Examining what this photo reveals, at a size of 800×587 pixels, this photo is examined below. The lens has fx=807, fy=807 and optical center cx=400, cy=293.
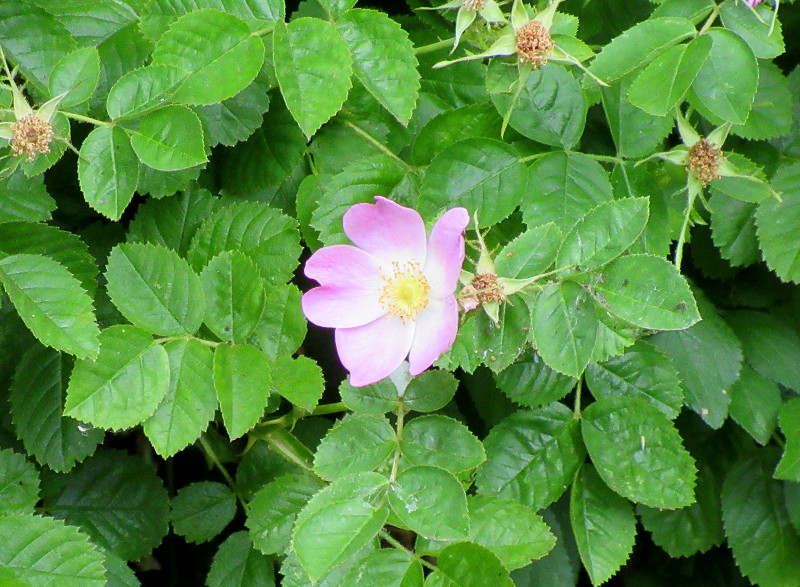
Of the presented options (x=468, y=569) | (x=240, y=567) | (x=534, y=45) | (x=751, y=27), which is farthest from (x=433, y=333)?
(x=751, y=27)

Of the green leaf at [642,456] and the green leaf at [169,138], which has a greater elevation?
the green leaf at [169,138]

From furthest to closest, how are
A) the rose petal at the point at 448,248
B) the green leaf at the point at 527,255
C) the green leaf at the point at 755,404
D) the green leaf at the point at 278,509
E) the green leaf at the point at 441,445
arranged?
the green leaf at the point at 755,404 < the green leaf at the point at 278,509 < the green leaf at the point at 441,445 < the green leaf at the point at 527,255 < the rose petal at the point at 448,248

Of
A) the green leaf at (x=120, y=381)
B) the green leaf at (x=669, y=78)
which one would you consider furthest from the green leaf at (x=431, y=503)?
the green leaf at (x=669, y=78)

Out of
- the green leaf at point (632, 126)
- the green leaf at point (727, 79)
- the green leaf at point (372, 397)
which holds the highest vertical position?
the green leaf at point (727, 79)

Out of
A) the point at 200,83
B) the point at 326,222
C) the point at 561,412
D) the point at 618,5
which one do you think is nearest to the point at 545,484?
the point at 561,412

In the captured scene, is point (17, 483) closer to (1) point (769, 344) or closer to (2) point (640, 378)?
(2) point (640, 378)

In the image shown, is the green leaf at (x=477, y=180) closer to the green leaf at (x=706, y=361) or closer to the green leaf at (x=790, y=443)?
the green leaf at (x=706, y=361)
